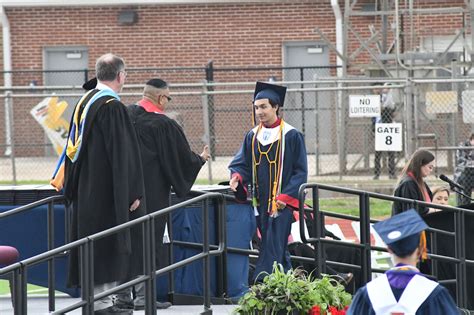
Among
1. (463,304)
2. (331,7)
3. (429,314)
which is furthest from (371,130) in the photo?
(429,314)

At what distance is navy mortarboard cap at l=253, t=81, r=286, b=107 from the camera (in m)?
9.81

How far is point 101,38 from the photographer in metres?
29.2

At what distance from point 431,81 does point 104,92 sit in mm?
11565

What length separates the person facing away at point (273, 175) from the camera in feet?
32.0

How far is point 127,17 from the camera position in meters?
28.9

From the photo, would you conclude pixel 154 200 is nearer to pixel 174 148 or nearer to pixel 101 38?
pixel 174 148

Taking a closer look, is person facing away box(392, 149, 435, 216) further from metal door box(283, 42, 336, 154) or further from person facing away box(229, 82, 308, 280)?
metal door box(283, 42, 336, 154)

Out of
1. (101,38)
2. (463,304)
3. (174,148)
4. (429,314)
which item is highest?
(101,38)

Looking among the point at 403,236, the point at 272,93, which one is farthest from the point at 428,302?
the point at 272,93

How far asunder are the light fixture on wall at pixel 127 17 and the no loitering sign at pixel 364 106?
31.3 ft

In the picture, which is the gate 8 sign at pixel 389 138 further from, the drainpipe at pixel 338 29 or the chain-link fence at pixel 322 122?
the drainpipe at pixel 338 29

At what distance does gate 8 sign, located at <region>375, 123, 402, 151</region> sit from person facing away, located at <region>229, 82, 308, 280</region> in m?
10.2

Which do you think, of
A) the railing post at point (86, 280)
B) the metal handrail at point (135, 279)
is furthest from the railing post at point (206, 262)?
the railing post at point (86, 280)

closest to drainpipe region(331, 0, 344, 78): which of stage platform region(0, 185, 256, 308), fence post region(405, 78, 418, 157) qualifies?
fence post region(405, 78, 418, 157)
